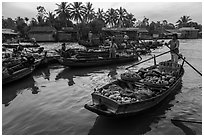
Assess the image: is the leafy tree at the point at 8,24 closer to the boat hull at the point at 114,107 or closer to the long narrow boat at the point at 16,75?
the long narrow boat at the point at 16,75

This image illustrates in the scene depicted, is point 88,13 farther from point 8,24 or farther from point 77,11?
point 8,24

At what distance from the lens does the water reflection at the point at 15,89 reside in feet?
27.5

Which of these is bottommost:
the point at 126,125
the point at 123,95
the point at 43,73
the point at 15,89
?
the point at 126,125

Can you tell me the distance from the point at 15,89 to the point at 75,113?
4.44 meters

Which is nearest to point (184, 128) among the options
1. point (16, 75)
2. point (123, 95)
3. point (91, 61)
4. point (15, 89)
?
point (123, 95)

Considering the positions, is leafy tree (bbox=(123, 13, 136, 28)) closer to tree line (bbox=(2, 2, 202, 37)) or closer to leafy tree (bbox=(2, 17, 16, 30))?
tree line (bbox=(2, 2, 202, 37))

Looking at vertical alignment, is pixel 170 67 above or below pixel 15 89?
above

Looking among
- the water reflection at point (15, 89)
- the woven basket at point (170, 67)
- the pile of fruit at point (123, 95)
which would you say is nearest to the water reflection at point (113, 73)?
the woven basket at point (170, 67)

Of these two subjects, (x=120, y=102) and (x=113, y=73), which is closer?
(x=120, y=102)

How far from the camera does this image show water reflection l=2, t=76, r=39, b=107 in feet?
27.5

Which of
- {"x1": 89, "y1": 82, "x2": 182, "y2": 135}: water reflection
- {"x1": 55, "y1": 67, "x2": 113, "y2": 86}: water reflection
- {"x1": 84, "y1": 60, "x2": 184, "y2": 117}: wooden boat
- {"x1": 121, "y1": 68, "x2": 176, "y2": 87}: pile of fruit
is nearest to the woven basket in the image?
{"x1": 121, "y1": 68, "x2": 176, "y2": 87}: pile of fruit

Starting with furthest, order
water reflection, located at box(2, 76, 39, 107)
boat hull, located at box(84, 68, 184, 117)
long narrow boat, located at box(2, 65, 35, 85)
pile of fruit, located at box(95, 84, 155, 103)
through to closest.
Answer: long narrow boat, located at box(2, 65, 35, 85)
water reflection, located at box(2, 76, 39, 107)
pile of fruit, located at box(95, 84, 155, 103)
boat hull, located at box(84, 68, 184, 117)

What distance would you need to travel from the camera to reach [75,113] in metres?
6.75

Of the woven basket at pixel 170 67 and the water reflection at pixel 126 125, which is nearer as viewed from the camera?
the water reflection at pixel 126 125
